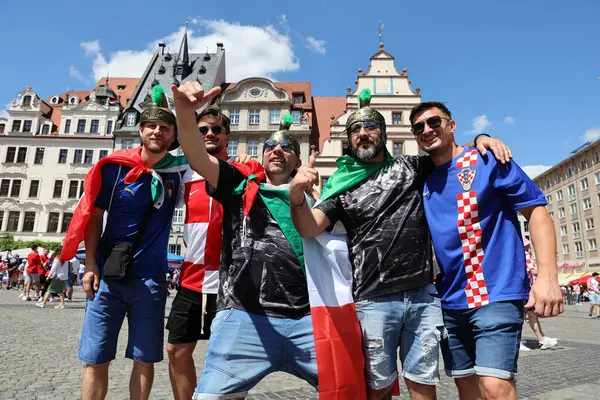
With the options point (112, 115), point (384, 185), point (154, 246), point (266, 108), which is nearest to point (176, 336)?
point (154, 246)

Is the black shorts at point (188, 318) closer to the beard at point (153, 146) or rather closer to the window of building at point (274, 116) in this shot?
the beard at point (153, 146)

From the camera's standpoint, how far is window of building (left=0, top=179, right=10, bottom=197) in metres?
35.3

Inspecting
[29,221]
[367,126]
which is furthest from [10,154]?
[367,126]

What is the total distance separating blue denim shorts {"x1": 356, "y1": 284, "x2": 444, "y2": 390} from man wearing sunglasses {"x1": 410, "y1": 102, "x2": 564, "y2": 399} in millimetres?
184

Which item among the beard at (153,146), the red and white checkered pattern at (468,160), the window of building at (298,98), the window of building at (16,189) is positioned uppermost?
the window of building at (298,98)

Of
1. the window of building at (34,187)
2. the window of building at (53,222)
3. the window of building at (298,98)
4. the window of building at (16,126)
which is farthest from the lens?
the window of building at (16,126)

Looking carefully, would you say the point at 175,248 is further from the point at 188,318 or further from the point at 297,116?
the point at 188,318

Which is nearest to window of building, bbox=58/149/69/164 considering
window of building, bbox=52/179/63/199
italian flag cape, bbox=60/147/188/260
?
window of building, bbox=52/179/63/199

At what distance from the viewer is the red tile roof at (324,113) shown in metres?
33.2

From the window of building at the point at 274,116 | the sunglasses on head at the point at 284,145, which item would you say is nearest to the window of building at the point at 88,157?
the window of building at the point at 274,116

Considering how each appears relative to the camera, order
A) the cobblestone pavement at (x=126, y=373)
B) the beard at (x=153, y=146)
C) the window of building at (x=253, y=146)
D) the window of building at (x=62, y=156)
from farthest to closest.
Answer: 1. the window of building at (x=62, y=156)
2. the window of building at (x=253, y=146)
3. the cobblestone pavement at (x=126, y=373)
4. the beard at (x=153, y=146)

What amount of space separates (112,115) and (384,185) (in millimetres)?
37653

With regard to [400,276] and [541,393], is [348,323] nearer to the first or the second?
[400,276]

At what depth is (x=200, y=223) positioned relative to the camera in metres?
2.78
